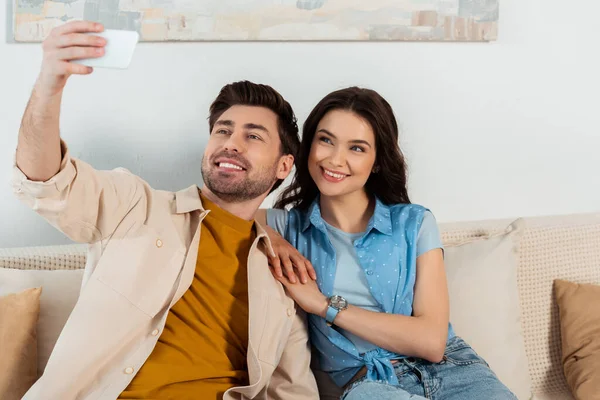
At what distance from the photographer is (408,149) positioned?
2467 mm

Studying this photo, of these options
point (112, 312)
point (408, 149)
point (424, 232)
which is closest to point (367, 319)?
point (424, 232)

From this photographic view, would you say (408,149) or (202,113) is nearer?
(202,113)

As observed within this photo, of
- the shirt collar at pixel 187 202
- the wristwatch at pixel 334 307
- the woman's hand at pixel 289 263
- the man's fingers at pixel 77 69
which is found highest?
the man's fingers at pixel 77 69

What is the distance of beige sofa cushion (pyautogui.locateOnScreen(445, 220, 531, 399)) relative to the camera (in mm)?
2119

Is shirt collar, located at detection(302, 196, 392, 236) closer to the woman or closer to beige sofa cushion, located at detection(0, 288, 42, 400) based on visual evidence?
the woman

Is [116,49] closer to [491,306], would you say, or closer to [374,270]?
[374,270]

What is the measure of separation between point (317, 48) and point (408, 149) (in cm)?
47

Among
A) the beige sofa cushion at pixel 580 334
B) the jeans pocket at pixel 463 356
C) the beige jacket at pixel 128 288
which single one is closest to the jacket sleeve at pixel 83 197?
the beige jacket at pixel 128 288

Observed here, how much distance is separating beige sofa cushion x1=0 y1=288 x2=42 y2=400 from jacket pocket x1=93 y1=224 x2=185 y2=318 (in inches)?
11.3

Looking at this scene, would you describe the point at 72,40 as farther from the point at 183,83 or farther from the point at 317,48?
the point at 317,48

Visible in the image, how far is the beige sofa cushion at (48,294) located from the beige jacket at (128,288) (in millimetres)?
258

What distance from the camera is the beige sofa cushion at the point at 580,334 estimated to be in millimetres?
2119

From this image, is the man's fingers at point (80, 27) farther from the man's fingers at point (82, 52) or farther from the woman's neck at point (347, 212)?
the woman's neck at point (347, 212)

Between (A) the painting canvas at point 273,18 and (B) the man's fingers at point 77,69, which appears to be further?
(A) the painting canvas at point 273,18
